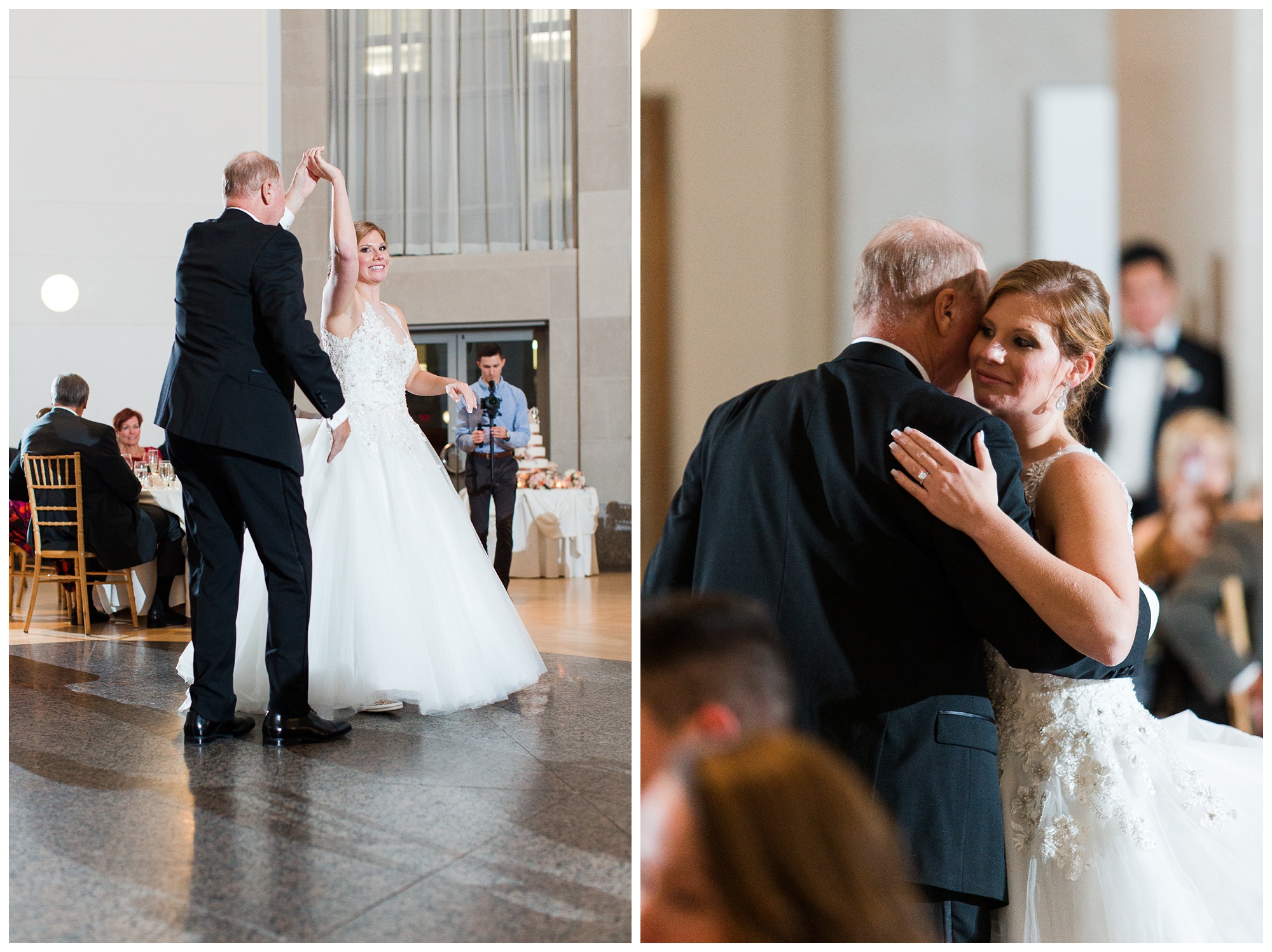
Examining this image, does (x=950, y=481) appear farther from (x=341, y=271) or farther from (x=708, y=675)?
(x=341, y=271)

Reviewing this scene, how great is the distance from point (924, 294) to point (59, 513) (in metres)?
4.44

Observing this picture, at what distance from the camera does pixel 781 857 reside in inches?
38.0

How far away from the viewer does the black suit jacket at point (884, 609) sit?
57.1 inches

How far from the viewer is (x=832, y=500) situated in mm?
1476

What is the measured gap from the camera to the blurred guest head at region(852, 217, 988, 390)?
153 centimetres

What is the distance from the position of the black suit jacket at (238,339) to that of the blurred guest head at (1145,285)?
1851 mm

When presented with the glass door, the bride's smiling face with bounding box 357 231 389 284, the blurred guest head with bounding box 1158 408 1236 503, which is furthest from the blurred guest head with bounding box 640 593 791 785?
the glass door

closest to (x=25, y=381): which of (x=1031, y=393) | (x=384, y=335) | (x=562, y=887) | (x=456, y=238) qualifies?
(x=456, y=238)

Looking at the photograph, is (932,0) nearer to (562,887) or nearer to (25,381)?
(562,887)

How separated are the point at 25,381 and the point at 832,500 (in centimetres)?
782

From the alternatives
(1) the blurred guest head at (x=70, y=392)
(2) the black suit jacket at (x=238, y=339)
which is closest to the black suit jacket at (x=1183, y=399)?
(2) the black suit jacket at (x=238, y=339)

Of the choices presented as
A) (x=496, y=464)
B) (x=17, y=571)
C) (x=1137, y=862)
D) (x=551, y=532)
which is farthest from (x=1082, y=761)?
(x=551, y=532)

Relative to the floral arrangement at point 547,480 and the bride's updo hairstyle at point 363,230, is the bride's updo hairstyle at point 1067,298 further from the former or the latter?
the floral arrangement at point 547,480

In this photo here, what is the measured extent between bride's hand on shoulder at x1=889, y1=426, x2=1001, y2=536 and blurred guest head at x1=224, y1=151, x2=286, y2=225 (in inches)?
75.3
